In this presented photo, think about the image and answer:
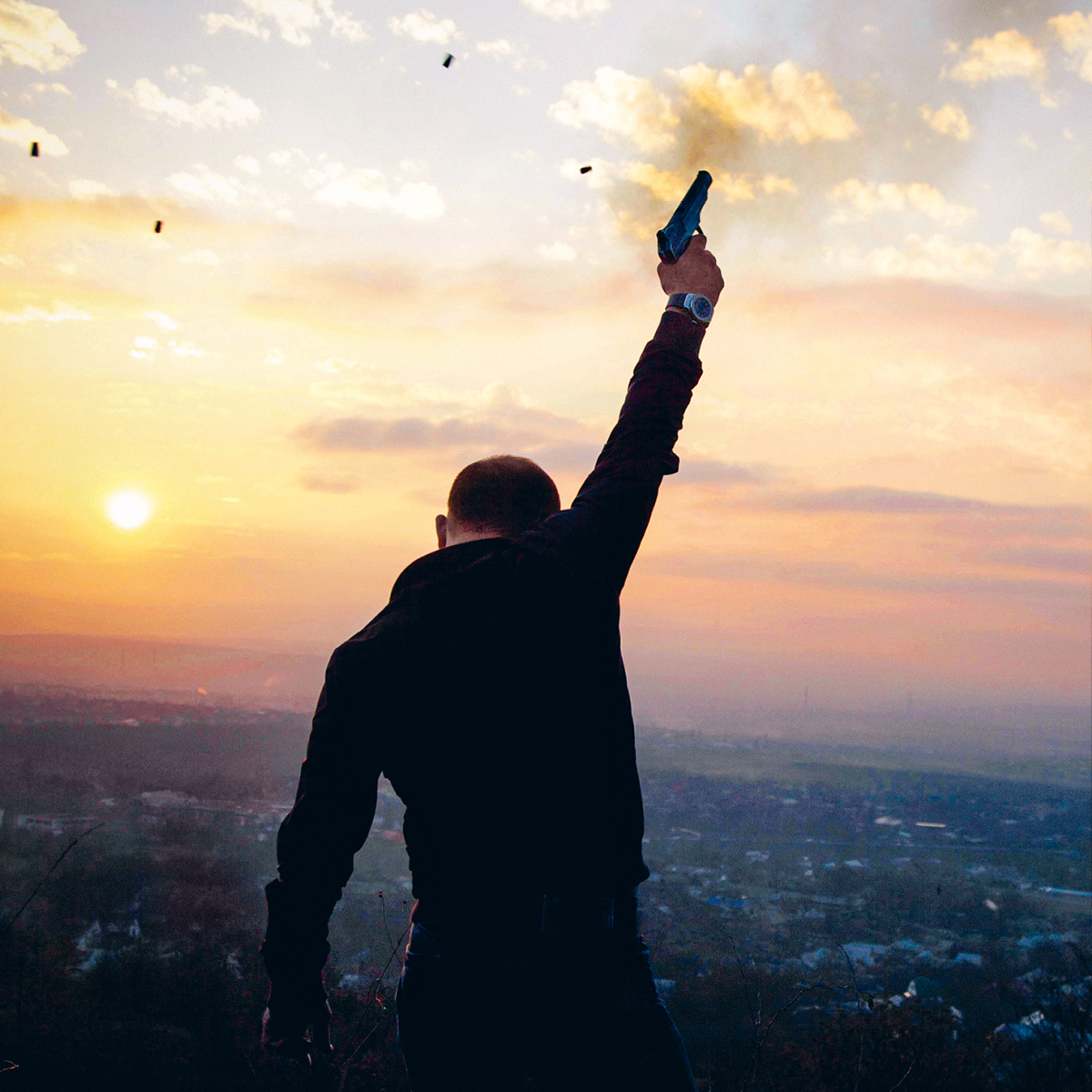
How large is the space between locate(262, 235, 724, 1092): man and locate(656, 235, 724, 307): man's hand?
46.8 inches

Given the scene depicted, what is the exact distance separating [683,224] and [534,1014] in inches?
107

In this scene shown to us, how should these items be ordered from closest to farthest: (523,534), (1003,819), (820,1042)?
(523,534) → (820,1042) → (1003,819)

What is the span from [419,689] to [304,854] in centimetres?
57

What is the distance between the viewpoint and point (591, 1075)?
2.04 meters

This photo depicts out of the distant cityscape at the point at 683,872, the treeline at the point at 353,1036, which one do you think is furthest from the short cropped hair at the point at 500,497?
the distant cityscape at the point at 683,872

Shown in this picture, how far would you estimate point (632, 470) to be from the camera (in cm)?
244

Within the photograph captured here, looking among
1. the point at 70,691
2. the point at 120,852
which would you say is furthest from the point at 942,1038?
the point at 70,691

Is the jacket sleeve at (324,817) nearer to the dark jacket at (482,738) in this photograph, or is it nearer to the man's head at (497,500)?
the dark jacket at (482,738)

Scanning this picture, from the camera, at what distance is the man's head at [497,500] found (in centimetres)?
235

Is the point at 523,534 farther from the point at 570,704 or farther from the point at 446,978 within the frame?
the point at 446,978

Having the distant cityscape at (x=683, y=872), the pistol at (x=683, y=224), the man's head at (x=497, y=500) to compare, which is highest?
the pistol at (x=683, y=224)

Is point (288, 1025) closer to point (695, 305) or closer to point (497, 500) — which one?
point (497, 500)

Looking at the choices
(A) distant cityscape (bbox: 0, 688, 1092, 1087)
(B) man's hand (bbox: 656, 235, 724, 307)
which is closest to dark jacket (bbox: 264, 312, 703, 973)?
(B) man's hand (bbox: 656, 235, 724, 307)

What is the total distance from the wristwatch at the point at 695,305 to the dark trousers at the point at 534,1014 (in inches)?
79.0
